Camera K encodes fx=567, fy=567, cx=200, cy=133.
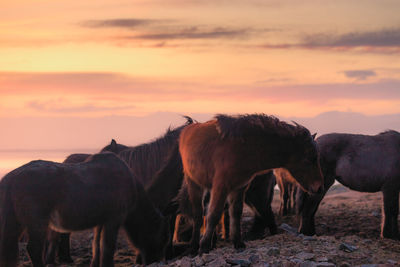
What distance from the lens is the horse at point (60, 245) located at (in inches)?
416

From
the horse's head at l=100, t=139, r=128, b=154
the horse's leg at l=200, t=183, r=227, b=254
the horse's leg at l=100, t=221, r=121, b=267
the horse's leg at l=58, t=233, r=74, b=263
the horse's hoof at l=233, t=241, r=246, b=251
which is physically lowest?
the horse's leg at l=58, t=233, r=74, b=263

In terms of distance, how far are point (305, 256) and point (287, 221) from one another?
6.11m

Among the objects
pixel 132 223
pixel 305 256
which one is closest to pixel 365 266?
pixel 305 256

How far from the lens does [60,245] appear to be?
11.6m

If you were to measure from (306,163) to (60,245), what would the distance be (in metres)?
5.50

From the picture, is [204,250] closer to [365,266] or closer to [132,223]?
[132,223]

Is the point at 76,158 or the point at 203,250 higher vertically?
the point at 76,158

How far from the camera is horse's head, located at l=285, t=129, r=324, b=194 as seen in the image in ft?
29.6

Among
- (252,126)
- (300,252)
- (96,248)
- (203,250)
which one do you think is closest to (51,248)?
(96,248)

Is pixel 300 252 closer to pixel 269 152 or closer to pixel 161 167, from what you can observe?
pixel 269 152

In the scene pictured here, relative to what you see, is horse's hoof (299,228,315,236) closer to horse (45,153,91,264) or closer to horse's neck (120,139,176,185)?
horse's neck (120,139,176,185)

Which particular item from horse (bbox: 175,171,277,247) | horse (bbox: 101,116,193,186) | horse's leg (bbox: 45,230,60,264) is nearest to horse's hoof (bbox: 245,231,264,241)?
horse (bbox: 175,171,277,247)

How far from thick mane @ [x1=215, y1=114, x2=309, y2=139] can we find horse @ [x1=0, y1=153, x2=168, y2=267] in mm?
1722

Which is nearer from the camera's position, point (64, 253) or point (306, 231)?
point (64, 253)
